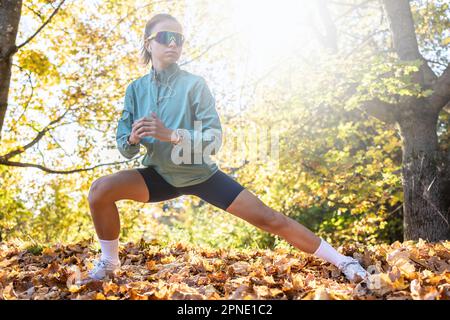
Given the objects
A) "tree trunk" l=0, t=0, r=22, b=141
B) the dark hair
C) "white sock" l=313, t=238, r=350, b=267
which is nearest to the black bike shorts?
"white sock" l=313, t=238, r=350, b=267

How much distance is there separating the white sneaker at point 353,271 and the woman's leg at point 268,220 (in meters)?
0.22

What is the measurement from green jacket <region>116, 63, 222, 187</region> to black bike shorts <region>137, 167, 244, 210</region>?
41 millimetres

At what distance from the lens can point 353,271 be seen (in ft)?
11.5

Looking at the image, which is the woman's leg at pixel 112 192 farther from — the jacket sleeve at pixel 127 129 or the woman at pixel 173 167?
the jacket sleeve at pixel 127 129

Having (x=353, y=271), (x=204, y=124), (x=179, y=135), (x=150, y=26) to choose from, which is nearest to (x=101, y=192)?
(x=179, y=135)

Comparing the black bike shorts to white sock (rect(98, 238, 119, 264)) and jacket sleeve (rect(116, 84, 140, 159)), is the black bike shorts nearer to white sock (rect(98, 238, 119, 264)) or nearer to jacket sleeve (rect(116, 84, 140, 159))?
jacket sleeve (rect(116, 84, 140, 159))

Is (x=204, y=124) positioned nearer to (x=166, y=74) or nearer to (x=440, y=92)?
(x=166, y=74)

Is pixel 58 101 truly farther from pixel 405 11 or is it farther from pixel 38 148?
pixel 405 11

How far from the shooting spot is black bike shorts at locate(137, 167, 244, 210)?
3475mm

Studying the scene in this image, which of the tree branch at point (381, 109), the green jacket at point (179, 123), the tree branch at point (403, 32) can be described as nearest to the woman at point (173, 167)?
the green jacket at point (179, 123)

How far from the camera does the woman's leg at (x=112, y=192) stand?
3.48 metres

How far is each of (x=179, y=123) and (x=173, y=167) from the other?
0.94ft

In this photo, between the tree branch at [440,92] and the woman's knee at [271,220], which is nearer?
the woman's knee at [271,220]
